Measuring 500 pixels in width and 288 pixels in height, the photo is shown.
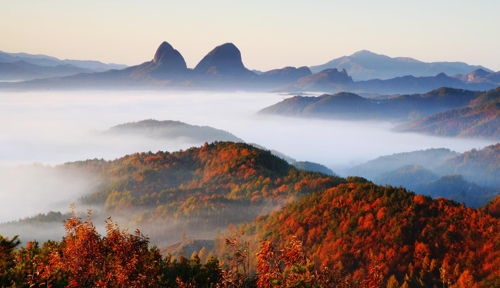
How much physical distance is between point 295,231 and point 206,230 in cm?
4991

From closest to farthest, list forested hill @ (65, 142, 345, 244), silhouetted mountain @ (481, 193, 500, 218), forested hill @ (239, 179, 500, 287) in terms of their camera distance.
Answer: forested hill @ (239, 179, 500, 287) → silhouetted mountain @ (481, 193, 500, 218) → forested hill @ (65, 142, 345, 244)

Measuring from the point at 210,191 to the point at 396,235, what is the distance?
101 meters

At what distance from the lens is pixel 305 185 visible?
131 m

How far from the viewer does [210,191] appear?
166125 mm

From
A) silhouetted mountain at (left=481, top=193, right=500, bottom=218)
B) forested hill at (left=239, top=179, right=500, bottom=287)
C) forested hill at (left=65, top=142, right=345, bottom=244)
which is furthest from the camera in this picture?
forested hill at (left=65, top=142, right=345, bottom=244)

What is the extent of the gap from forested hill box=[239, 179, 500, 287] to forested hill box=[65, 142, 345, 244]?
37627 millimetres

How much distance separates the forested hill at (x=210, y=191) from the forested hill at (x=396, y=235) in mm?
37627

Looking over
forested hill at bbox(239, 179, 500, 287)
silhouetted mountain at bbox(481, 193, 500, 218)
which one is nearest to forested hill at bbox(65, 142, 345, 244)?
forested hill at bbox(239, 179, 500, 287)

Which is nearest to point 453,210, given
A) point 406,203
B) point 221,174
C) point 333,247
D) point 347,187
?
point 406,203

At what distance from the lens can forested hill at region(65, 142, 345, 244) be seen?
5236 inches

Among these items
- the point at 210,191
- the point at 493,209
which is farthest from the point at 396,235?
the point at 210,191

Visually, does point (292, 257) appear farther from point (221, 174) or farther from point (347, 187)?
point (221, 174)

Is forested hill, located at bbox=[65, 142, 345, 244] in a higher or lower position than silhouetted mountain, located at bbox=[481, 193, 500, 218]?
lower

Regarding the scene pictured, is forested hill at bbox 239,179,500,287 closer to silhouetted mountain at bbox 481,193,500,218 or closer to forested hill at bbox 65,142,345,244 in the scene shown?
silhouetted mountain at bbox 481,193,500,218
